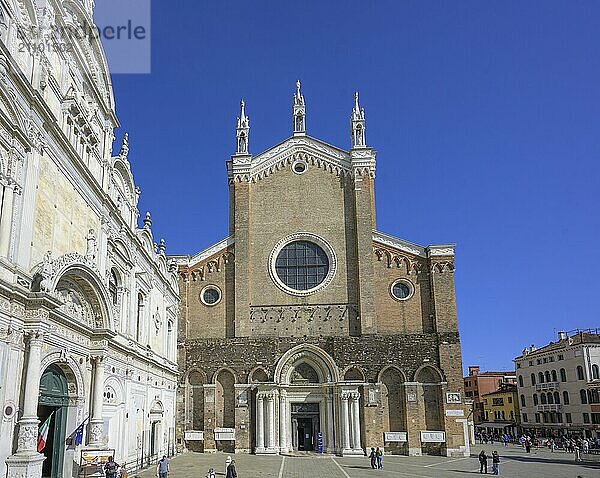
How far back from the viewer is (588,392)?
55.1 meters

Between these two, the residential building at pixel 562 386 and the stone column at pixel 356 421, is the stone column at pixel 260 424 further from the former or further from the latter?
the residential building at pixel 562 386

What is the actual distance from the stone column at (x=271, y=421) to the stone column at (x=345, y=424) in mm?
3922

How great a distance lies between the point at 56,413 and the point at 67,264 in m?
4.89

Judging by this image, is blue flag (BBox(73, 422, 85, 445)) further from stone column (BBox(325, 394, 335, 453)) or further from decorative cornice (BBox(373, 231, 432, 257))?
decorative cornice (BBox(373, 231, 432, 257))

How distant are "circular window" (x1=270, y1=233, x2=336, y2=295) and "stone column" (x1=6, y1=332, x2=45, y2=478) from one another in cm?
2242

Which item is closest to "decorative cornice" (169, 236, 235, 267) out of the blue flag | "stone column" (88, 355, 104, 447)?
"stone column" (88, 355, 104, 447)

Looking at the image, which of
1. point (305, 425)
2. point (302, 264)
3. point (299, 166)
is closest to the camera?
point (305, 425)

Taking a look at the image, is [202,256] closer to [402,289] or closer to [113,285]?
[402,289]

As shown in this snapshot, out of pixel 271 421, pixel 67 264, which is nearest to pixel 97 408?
pixel 67 264

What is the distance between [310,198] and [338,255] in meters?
4.19

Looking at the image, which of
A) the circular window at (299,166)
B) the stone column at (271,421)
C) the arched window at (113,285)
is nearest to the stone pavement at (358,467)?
the stone column at (271,421)

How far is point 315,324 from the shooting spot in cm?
3641

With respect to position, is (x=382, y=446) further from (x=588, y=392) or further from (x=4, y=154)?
(x=588, y=392)

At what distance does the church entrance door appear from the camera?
35781 millimetres
